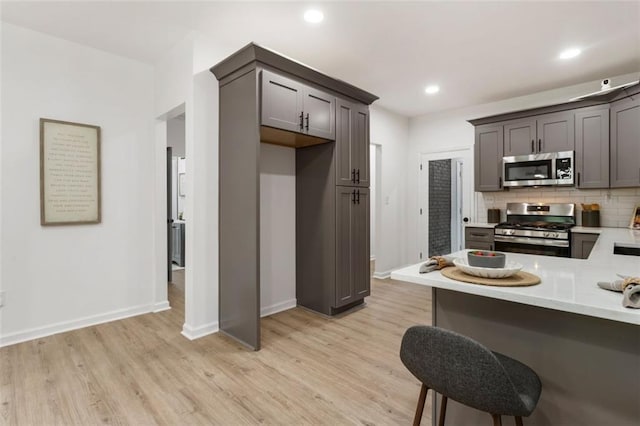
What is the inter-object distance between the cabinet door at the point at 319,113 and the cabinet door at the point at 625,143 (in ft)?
10.4

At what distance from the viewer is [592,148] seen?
3809 millimetres

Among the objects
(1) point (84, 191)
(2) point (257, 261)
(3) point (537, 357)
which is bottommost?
(3) point (537, 357)

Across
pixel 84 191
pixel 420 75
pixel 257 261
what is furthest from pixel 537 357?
pixel 84 191

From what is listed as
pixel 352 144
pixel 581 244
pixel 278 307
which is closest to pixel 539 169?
pixel 581 244

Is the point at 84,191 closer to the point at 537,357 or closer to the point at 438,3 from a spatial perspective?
the point at 438,3

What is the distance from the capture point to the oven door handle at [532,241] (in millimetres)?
3760

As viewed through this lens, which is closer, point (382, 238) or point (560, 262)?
point (560, 262)

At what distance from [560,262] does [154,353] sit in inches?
115

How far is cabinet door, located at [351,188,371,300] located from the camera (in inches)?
143

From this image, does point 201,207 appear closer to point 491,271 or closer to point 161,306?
point 161,306

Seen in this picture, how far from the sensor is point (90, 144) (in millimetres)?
3217

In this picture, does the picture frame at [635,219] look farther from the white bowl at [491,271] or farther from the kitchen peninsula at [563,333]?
the white bowl at [491,271]

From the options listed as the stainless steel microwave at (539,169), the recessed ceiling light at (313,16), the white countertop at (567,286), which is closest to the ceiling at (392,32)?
the recessed ceiling light at (313,16)

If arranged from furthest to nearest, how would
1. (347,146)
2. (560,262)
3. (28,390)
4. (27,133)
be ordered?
(347,146), (27,133), (28,390), (560,262)
